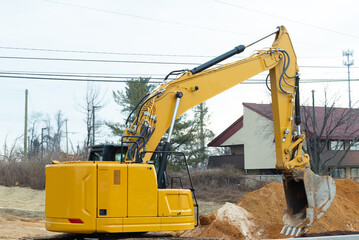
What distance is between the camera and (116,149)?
11289mm

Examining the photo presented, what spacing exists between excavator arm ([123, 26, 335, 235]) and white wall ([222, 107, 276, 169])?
29532 mm

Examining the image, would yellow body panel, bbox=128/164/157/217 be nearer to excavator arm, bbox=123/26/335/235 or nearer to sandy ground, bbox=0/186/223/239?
excavator arm, bbox=123/26/335/235

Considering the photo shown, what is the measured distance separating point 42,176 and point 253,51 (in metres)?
26.9

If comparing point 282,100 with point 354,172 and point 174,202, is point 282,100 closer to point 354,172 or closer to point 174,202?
point 174,202

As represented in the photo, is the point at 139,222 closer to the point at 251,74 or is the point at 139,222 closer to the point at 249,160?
the point at 251,74

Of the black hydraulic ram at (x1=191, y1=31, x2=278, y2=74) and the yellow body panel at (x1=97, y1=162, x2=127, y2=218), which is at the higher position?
the black hydraulic ram at (x1=191, y1=31, x2=278, y2=74)

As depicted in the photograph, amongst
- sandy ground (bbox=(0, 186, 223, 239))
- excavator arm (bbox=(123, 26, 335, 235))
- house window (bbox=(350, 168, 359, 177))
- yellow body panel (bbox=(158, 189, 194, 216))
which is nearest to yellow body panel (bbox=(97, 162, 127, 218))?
yellow body panel (bbox=(158, 189, 194, 216))

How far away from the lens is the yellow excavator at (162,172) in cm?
919

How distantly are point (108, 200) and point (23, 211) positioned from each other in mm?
20219

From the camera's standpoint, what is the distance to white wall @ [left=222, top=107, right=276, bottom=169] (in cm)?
4433

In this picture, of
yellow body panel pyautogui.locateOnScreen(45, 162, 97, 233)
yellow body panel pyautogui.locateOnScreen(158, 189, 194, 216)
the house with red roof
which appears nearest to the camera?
yellow body panel pyautogui.locateOnScreen(45, 162, 97, 233)

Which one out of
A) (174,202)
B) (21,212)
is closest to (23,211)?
(21,212)

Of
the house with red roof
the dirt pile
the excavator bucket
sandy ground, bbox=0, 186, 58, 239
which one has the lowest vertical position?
sandy ground, bbox=0, 186, 58, 239

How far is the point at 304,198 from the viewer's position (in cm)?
1366
